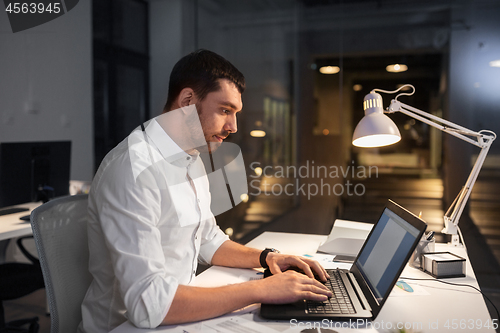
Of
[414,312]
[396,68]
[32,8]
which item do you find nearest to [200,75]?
[414,312]

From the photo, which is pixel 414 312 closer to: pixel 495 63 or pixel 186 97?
pixel 186 97

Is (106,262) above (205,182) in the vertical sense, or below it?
below

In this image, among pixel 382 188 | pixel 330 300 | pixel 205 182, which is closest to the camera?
pixel 330 300

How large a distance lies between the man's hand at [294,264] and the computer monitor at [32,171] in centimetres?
171

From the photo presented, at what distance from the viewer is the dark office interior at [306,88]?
2961mm

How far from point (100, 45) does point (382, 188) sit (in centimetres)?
316

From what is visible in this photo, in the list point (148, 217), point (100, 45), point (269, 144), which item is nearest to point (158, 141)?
point (148, 217)

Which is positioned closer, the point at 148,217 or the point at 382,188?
the point at 148,217

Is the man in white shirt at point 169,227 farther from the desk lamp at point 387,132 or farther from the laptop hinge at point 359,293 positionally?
the desk lamp at point 387,132

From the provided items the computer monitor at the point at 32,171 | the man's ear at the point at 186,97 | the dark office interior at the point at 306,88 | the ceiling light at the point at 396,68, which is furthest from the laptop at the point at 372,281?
the ceiling light at the point at 396,68

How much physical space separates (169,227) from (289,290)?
380 millimetres

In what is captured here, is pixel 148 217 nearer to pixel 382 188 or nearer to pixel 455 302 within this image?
pixel 455 302

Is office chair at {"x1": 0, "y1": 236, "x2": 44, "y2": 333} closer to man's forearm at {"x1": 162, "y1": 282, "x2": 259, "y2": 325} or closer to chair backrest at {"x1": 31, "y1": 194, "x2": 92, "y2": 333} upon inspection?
chair backrest at {"x1": 31, "y1": 194, "x2": 92, "y2": 333}

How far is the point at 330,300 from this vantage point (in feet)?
3.35
